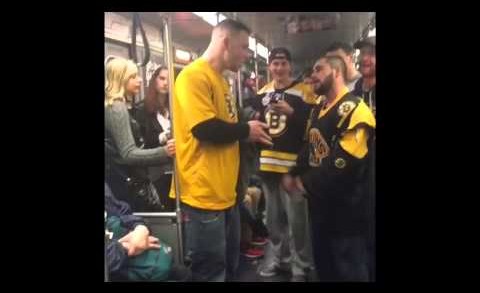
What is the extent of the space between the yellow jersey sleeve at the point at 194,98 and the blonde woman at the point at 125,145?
182mm

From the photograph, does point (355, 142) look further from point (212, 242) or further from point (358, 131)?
point (212, 242)

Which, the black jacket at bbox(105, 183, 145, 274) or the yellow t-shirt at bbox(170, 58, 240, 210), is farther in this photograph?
the black jacket at bbox(105, 183, 145, 274)

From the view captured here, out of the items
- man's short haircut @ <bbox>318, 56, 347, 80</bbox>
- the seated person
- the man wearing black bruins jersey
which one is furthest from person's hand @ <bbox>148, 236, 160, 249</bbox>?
man's short haircut @ <bbox>318, 56, 347, 80</bbox>

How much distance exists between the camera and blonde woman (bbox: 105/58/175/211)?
115 inches

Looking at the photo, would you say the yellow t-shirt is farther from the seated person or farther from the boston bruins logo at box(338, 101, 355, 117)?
the boston bruins logo at box(338, 101, 355, 117)

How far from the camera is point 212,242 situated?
295 centimetres

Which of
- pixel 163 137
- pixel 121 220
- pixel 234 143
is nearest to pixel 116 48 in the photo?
pixel 163 137

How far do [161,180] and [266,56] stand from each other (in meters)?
0.88

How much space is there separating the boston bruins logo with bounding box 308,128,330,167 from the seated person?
94cm

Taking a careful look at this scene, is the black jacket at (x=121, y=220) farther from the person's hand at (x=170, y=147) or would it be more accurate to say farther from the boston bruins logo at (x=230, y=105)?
the boston bruins logo at (x=230, y=105)

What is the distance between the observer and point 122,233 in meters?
2.99

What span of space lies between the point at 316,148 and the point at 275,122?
10.3 inches

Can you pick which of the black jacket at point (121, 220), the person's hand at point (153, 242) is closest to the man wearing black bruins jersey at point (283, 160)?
the person's hand at point (153, 242)

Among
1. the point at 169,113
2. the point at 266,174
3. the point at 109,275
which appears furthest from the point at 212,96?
the point at 109,275
